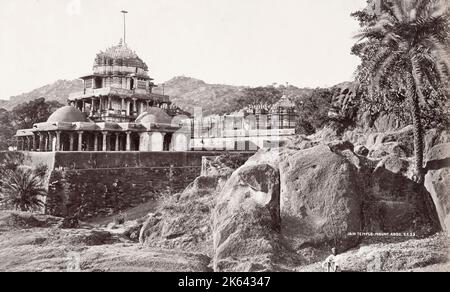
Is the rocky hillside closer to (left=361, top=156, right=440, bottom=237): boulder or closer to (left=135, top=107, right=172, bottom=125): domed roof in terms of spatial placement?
(left=135, top=107, right=172, bottom=125): domed roof

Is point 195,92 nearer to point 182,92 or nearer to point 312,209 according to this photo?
point 182,92

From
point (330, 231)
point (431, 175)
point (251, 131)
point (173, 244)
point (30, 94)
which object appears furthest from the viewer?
point (30, 94)

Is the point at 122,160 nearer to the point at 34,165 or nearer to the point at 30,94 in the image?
the point at 34,165

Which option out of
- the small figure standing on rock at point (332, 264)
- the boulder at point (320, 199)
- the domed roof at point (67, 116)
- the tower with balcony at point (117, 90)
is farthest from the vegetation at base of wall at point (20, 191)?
the tower with balcony at point (117, 90)

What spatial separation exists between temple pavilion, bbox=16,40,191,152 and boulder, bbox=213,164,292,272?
68.3ft

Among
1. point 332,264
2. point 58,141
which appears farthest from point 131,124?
point 332,264

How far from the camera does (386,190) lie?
13.6 meters

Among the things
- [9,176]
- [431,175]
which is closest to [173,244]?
[431,175]

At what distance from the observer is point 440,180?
43.2ft

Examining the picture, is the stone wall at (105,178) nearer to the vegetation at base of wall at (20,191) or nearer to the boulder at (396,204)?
the vegetation at base of wall at (20,191)

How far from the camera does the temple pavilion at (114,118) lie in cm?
3341

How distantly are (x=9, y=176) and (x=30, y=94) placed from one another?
105m

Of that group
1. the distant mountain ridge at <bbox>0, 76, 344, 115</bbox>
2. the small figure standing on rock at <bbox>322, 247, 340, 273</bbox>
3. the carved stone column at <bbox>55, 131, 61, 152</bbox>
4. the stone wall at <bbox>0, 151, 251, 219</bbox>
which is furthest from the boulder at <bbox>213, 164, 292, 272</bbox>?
the distant mountain ridge at <bbox>0, 76, 344, 115</bbox>

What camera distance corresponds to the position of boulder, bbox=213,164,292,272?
39.1 feet
